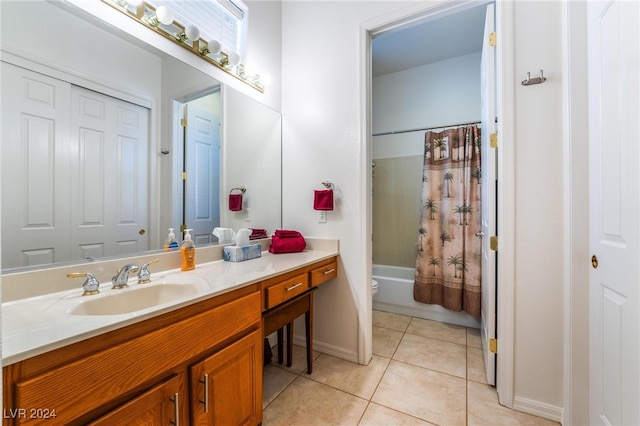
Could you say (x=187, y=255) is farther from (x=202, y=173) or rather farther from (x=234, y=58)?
(x=234, y=58)

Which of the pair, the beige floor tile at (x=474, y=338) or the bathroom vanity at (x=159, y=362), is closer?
the bathroom vanity at (x=159, y=362)

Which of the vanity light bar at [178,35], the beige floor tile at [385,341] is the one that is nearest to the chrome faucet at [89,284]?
the vanity light bar at [178,35]

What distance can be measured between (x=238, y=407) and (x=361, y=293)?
1035mm

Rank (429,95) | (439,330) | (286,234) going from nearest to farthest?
(286,234), (439,330), (429,95)

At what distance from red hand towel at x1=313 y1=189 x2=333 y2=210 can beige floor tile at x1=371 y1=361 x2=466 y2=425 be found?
1.18 m

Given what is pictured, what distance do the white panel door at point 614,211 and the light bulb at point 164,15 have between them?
199 cm

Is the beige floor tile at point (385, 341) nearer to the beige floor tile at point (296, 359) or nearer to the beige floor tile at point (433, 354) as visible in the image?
the beige floor tile at point (433, 354)

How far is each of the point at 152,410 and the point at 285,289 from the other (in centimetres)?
73

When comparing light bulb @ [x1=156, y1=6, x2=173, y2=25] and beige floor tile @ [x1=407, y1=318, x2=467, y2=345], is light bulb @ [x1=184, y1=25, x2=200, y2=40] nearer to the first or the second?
light bulb @ [x1=156, y1=6, x2=173, y2=25]

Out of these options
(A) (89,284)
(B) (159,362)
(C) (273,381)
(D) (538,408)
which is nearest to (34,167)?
(A) (89,284)

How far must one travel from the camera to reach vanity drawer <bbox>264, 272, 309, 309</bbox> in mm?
1403

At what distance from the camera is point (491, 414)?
1.51m

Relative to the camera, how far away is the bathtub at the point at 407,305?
262cm

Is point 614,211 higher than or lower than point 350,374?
higher
